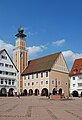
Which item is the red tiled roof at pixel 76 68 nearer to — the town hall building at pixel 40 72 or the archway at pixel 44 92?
the town hall building at pixel 40 72

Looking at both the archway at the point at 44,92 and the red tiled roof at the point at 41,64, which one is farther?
the archway at the point at 44,92

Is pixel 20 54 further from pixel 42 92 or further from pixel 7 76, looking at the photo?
pixel 42 92

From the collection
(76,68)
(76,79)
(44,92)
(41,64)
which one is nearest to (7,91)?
(44,92)

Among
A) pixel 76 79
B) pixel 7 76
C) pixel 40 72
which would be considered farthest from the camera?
pixel 76 79

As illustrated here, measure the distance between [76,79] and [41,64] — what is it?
12.4 meters

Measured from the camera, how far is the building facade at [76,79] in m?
67.0


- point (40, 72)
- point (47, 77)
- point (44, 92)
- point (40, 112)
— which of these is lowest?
point (40, 112)

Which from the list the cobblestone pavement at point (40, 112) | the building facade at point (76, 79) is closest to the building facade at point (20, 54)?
the building facade at point (76, 79)

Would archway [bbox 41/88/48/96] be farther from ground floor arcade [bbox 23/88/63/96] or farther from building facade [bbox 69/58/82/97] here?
building facade [bbox 69/58/82/97]

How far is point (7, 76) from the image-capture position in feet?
212

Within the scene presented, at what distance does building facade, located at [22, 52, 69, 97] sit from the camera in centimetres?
6506

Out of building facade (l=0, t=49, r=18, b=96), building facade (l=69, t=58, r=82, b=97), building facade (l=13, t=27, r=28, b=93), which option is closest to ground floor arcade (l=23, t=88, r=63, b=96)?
building facade (l=13, t=27, r=28, b=93)

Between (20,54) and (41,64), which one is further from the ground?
(20,54)

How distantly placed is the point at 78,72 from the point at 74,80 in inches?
120
